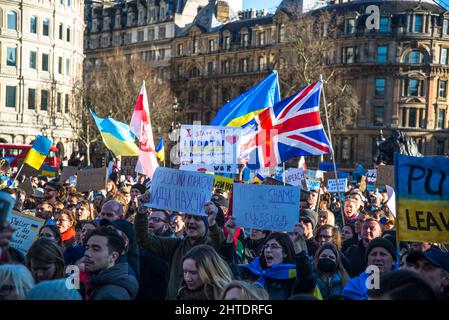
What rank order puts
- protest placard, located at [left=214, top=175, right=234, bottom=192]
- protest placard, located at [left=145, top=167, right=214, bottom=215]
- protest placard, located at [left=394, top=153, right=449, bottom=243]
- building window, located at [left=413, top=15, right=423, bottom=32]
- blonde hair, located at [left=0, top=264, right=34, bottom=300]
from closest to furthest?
blonde hair, located at [left=0, top=264, right=34, bottom=300] < protest placard, located at [left=394, top=153, right=449, bottom=243] < protest placard, located at [left=145, top=167, right=214, bottom=215] < protest placard, located at [left=214, top=175, right=234, bottom=192] < building window, located at [left=413, top=15, right=423, bottom=32]

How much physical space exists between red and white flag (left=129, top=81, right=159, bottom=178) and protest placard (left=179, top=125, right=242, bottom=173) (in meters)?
1.28

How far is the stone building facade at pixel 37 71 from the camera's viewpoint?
189ft

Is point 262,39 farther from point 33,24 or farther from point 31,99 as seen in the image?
point 31,99

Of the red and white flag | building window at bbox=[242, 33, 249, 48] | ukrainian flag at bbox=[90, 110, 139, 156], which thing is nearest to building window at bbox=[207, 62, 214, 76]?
building window at bbox=[242, 33, 249, 48]

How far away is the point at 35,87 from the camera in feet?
195

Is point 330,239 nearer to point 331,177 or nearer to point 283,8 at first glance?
point 331,177

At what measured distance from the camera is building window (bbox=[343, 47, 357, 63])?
6469 centimetres

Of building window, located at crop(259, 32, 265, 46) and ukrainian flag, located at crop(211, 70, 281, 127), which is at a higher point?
building window, located at crop(259, 32, 265, 46)

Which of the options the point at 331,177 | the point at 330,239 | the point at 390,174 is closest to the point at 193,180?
the point at 330,239

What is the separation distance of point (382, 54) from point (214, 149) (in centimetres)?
5421

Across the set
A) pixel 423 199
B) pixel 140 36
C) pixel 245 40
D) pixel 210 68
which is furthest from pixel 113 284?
pixel 140 36

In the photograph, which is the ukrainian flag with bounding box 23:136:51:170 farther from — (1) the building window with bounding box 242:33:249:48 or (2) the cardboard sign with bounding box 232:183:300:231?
(1) the building window with bounding box 242:33:249:48
